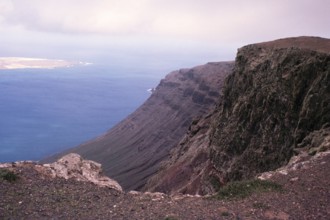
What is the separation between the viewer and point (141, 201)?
13008 mm

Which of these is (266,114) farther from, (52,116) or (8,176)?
(52,116)

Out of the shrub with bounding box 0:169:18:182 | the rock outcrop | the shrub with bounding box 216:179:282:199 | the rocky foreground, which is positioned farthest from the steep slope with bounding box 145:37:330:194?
the shrub with bounding box 0:169:18:182

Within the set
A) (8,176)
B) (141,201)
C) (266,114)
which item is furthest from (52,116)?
(141,201)

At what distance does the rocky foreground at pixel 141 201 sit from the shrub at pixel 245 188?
0.23m

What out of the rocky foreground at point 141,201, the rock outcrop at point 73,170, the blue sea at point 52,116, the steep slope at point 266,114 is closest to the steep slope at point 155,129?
the blue sea at point 52,116

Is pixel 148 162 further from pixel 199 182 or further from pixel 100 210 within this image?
pixel 100 210

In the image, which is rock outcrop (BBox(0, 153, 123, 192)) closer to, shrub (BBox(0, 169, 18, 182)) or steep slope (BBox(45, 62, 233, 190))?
shrub (BBox(0, 169, 18, 182))

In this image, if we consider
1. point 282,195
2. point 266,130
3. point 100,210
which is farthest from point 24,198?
point 266,130

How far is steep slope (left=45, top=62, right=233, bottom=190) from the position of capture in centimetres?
7556

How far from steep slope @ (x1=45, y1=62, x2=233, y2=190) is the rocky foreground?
48.7 meters

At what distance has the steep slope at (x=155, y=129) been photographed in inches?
2975

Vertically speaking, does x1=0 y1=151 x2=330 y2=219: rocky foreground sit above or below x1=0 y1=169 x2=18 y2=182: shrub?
below

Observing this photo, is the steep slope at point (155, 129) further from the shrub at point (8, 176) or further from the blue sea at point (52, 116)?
the shrub at point (8, 176)

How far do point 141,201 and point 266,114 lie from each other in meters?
18.8
